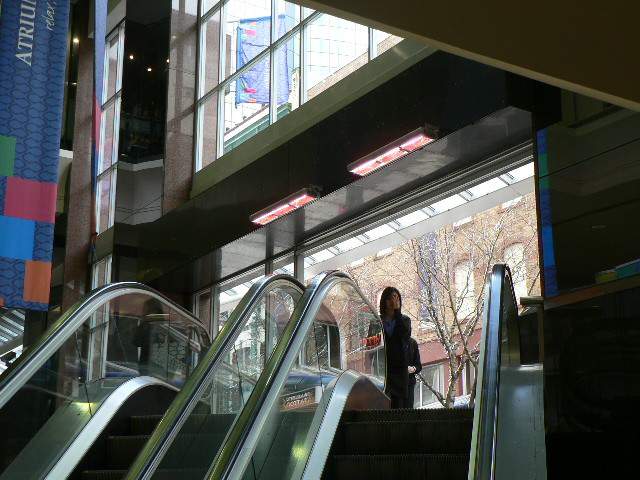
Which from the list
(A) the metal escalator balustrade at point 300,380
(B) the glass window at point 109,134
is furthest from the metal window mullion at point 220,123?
(A) the metal escalator balustrade at point 300,380

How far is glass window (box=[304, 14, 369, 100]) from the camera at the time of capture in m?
11.5

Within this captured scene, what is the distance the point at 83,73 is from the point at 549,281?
13.1 metres

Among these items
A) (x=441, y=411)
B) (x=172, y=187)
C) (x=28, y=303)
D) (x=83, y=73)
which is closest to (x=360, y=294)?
(x=441, y=411)

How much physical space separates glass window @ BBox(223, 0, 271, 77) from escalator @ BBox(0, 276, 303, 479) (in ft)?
19.2

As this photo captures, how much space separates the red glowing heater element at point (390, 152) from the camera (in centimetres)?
964

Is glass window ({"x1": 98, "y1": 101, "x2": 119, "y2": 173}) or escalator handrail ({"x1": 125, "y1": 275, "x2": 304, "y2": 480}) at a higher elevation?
glass window ({"x1": 98, "y1": 101, "x2": 119, "y2": 173})

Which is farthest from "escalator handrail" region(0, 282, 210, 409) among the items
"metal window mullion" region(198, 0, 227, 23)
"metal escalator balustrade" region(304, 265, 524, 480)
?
"metal window mullion" region(198, 0, 227, 23)

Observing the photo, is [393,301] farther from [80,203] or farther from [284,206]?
[80,203]

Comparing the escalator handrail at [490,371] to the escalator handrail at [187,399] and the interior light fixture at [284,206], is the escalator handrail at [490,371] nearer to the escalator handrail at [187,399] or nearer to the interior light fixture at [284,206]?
the escalator handrail at [187,399]

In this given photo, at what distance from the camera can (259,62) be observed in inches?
544

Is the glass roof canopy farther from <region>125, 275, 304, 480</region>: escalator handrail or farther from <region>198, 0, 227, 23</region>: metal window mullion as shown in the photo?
<region>125, 275, 304, 480</region>: escalator handrail

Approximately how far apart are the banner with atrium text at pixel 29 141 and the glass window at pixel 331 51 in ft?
9.98

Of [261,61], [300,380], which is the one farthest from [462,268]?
[300,380]

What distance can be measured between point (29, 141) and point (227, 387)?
16.4 feet
